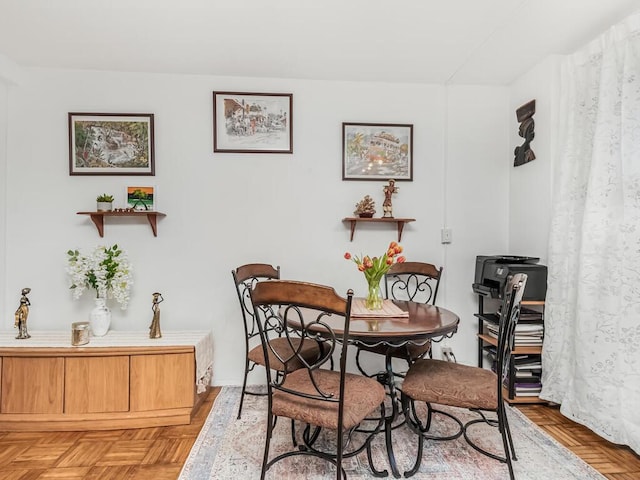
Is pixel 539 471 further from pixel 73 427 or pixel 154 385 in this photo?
pixel 73 427

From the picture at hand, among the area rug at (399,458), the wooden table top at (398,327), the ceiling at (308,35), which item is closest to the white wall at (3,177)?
the ceiling at (308,35)

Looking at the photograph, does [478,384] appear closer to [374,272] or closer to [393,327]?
[393,327]

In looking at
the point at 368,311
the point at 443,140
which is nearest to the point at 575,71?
the point at 443,140

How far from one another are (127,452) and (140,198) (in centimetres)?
168

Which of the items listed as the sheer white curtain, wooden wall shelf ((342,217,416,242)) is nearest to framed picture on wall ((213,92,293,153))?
wooden wall shelf ((342,217,416,242))

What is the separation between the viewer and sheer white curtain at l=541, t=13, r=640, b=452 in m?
1.92

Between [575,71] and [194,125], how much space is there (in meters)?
2.64

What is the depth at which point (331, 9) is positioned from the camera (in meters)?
2.03

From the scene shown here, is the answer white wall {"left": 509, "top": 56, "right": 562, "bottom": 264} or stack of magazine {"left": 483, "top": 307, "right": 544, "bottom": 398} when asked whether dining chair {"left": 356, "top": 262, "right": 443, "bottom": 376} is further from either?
white wall {"left": 509, "top": 56, "right": 562, "bottom": 264}

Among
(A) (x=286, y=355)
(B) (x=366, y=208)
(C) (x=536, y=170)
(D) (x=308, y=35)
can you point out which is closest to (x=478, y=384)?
(A) (x=286, y=355)

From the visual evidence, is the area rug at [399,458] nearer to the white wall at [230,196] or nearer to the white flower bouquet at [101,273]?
the white wall at [230,196]

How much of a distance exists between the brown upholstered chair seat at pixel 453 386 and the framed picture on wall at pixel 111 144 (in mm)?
2339

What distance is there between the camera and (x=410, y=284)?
2967 mm

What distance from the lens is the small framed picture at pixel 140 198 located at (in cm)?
277
